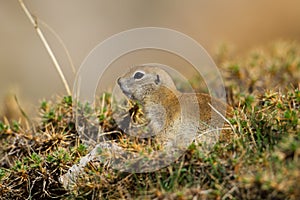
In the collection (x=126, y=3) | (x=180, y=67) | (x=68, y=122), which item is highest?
(x=126, y=3)

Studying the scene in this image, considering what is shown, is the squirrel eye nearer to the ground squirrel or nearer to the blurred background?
the ground squirrel

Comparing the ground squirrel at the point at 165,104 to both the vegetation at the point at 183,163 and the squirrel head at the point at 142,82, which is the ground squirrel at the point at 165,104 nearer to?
the squirrel head at the point at 142,82

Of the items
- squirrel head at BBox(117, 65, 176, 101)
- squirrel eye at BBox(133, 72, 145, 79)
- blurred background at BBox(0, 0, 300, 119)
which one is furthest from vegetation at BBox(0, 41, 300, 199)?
blurred background at BBox(0, 0, 300, 119)

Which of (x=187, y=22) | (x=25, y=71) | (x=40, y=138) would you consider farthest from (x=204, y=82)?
(x=187, y=22)

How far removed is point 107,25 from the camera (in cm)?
1238

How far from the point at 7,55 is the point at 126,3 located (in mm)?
3615

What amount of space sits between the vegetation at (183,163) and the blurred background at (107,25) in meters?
5.35

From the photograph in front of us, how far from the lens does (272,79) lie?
5539 millimetres

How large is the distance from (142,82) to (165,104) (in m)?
0.33

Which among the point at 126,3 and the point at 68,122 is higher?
the point at 126,3

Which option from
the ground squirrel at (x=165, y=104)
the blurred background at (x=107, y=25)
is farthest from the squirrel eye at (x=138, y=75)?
the blurred background at (x=107, y=25)

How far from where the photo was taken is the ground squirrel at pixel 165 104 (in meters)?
4.12

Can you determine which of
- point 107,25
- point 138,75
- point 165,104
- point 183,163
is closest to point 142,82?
point 138,75

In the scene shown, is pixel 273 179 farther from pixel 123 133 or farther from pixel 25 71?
pixel 25 71
